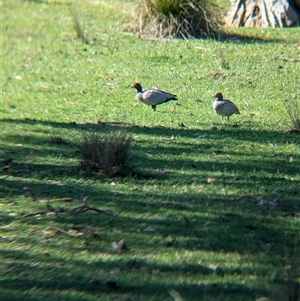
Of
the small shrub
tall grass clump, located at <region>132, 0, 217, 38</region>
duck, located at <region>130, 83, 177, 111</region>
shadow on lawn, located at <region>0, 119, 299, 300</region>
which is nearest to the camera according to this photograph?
shadow on lawn, located at <region>0, 119, 299, 300</region>

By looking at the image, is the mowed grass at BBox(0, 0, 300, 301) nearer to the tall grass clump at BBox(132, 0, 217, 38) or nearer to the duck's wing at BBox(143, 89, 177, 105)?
the duck's wing at BBox(143, 89, 177, 105)

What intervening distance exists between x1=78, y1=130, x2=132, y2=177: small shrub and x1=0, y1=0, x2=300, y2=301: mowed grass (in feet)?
0.35

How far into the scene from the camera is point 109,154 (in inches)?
314

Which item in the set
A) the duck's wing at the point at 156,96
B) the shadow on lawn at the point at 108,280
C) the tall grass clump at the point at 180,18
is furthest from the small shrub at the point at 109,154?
the tall grass clump at the point at 180,18

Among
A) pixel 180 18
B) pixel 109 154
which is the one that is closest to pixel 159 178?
pixel 109 154

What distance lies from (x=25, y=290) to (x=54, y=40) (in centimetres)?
1286

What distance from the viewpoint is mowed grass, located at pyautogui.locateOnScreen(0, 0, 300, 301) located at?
5590mm

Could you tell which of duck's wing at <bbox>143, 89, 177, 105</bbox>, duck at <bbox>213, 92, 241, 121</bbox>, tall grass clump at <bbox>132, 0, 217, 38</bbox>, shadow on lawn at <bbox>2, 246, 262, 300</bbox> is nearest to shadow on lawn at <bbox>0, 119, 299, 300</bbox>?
shadow on lawn at <bbox>2, 246, 262, 300</bbox>

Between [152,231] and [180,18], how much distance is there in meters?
10.1

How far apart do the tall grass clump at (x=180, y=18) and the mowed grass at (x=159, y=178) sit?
1.51 ft

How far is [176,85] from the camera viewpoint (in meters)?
12.8

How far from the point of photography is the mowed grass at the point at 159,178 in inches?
220

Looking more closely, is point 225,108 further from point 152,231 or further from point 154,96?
point 152,231

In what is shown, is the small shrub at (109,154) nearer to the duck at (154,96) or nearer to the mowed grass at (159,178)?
the mowed grass at (159,178)
